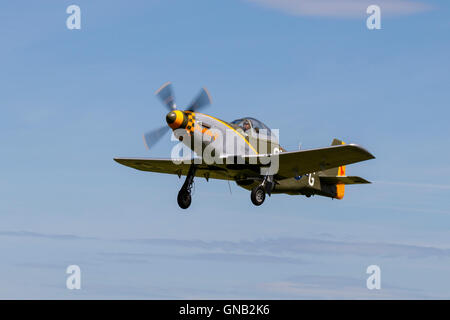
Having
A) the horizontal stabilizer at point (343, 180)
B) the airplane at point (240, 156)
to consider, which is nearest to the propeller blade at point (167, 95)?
the airplane at point (240, 156)

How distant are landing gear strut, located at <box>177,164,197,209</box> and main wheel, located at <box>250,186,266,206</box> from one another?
2.54 m

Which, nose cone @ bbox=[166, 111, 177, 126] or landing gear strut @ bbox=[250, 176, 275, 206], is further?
landing gear strut @ bbox=[250, 176, 275, 206]

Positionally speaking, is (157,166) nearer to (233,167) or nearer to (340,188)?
(233,167)

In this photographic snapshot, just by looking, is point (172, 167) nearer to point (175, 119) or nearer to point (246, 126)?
point (246, 126)

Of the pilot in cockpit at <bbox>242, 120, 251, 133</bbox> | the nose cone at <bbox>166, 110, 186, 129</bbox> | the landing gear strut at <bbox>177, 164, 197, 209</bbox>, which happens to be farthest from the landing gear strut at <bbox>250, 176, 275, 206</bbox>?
the nose cone at <bbox>166, 110, 186, 129</bbox>

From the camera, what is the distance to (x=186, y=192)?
1027 inches

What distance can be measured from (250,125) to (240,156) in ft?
4.74

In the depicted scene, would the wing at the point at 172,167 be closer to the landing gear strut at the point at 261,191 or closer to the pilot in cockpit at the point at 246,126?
the landing gear strut at the point at 261,191

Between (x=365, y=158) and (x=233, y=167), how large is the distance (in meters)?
4.99

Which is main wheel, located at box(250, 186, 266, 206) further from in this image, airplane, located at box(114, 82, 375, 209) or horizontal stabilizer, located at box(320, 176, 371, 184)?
horizontal stabilizer, located at box(320, 176, 371, 184)

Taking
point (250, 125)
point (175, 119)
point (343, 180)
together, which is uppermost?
point (250, 125)

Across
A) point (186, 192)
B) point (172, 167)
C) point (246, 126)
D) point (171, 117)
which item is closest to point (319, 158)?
point (246, 126)

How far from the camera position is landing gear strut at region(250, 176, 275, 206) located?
25.2 metres

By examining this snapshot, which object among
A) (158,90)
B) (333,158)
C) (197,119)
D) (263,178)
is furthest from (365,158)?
(158,90)
